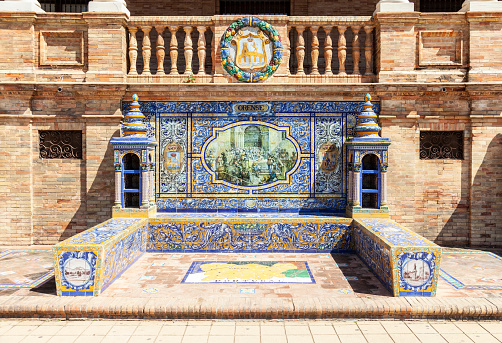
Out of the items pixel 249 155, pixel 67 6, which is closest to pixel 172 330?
pixel 249 155

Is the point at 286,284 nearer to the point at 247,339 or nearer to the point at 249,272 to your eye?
the point at 249,272

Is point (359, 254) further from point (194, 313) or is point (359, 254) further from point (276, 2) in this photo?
point (276, 2)

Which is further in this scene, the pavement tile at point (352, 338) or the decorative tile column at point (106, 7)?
the decorative tile column at point (106, 7)

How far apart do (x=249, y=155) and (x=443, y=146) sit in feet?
13.6

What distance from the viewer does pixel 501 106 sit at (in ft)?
26.7

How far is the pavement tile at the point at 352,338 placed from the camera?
445 cm

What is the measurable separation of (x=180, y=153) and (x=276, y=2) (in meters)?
5.29

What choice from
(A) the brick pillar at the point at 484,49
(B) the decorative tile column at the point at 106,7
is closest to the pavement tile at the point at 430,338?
(A) the brick pillar at the point at 484,49

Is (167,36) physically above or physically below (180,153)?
above

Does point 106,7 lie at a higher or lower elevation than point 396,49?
higher

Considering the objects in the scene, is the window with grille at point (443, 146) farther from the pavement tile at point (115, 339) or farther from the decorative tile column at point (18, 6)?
the decorative tile column at point (18, 6)

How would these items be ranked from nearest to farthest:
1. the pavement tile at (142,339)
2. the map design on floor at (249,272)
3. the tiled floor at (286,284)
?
the pavement tile at (142,339) → the tiled floor at (286,284) → the map design on floor at (249,272)

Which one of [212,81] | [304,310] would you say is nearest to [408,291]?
[304,310]

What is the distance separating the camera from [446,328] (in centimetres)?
479
